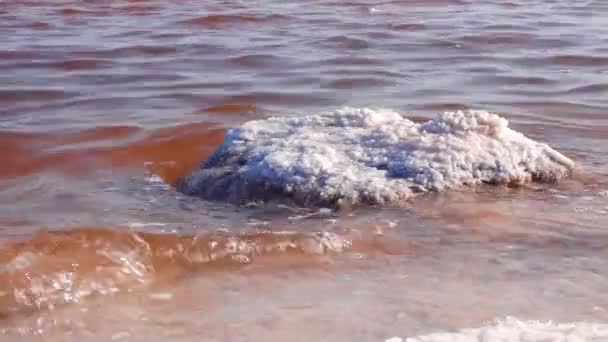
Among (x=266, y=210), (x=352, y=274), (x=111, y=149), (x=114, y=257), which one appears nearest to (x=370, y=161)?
(x=266, y=210)

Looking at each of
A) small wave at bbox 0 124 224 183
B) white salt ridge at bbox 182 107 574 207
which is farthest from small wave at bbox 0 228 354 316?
small wave at bbox 0 124 224 183

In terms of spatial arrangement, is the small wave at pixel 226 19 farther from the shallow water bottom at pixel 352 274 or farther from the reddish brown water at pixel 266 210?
the shallow water bottom at pixel 352 274

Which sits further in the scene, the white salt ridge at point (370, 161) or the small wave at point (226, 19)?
the small wave at point (226, 19)

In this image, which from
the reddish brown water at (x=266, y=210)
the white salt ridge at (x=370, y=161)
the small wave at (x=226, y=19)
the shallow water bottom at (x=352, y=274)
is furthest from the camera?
the small wave at (x=226, y=19)

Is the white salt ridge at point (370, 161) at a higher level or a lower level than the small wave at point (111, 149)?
higher

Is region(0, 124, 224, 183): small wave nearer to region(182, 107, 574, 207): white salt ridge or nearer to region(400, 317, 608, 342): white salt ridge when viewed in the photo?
region(182, 107, 574, 207): white salt ridge

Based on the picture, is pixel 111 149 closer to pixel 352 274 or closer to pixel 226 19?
pixel 352 274

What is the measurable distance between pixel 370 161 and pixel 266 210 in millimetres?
446

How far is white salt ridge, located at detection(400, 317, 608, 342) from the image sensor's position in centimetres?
239

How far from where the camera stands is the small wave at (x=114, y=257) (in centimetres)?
297

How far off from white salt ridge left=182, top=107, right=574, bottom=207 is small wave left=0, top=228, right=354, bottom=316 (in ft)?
1.14

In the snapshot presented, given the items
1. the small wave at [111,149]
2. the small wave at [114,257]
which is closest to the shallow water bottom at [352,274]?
the small wave at [114,257]

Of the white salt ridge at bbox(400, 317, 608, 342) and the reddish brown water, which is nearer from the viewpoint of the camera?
the white salt ridge at bbox(400, 317, 608, 342)

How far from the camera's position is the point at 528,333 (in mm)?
2434
